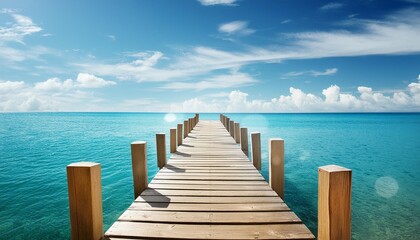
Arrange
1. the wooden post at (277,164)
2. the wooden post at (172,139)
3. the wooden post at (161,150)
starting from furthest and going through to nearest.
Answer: the wooden post at (172,139) < the wooden post at (161,150) < the wooden post at (277,164)

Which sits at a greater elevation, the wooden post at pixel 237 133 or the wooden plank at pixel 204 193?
the wooden post at pixel 237 133

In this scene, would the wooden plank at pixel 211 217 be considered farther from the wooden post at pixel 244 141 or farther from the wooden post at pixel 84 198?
the wooden post at pixel 244 141

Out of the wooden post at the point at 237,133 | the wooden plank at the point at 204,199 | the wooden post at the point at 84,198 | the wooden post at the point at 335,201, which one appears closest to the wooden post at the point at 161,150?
the wooden plank at the point at 204,199

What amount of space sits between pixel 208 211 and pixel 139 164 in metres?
1.74

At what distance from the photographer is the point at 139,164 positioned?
15.8 ft

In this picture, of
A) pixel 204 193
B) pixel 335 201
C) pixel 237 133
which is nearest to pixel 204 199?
pixel 204 193

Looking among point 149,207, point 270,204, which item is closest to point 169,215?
point 149,207

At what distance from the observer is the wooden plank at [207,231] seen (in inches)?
123

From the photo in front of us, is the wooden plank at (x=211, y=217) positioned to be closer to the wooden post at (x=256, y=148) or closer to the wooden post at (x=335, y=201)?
the wooden post at (x=335, y=201)

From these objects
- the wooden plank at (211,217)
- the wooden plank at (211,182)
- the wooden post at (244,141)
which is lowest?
the wooden plank at (211,182)

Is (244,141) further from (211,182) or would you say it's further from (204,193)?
(204,193)

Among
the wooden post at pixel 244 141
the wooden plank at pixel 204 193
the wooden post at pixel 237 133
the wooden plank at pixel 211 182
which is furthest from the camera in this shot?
the wooden post at pixel 237 133

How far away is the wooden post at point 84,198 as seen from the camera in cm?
248

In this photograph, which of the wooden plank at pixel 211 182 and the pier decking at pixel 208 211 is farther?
the wooden plank at pixel 211 182
